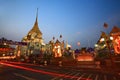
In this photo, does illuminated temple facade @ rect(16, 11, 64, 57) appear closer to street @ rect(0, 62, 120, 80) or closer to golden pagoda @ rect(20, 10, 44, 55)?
golden pagoda @ rect(20, 10, 44, 55)

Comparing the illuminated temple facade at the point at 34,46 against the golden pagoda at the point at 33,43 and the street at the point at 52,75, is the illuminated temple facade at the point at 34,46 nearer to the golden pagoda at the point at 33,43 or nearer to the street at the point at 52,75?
the golden pagoda at the point at 33,43

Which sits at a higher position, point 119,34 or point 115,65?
point 119,34

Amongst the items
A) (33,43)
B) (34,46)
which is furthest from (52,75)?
(33,43)

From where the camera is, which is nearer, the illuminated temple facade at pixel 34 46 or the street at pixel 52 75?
the street at pixel 52 75

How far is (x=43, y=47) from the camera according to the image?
97500 millimetres

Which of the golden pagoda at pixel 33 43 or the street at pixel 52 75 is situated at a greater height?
the golden pagoda at pixel 33 43

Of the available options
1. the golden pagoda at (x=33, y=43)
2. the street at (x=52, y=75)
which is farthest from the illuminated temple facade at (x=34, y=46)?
the street at (x=52, y=75)

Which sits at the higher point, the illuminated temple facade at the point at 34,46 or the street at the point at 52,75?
the illuminated temple facade at the point at 34,46

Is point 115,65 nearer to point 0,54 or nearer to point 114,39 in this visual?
point 114,39

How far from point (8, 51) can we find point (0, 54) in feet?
25.7

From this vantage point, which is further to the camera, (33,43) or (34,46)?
(33,43)

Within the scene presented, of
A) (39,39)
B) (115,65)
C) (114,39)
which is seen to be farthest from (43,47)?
(115,65)

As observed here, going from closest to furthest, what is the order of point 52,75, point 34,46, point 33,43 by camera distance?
point 52,75 < point 34,46 < point 33,43

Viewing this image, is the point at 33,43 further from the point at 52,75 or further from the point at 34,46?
the point at 52,75
